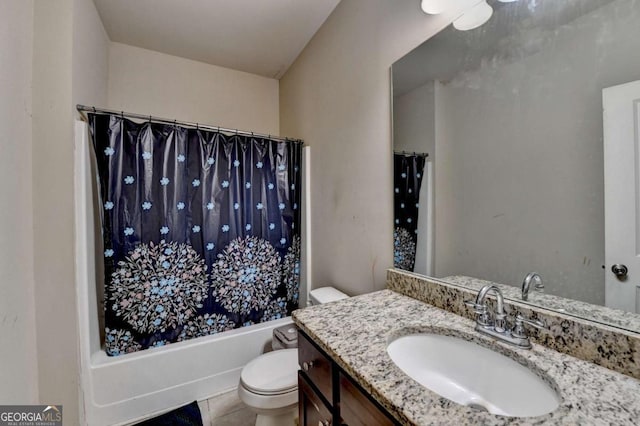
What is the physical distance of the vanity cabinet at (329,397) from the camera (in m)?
0.66

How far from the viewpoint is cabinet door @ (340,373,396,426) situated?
2.06 feet

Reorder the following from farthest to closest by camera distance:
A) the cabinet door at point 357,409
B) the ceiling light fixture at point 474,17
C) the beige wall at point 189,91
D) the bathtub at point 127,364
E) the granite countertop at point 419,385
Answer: the beige wall at point 189,91 → the bathtub at point 127,364 → the ceiling light fixture at point 474,17 → the cabinet door at point 357,409 → the granite countertop at point 419,385

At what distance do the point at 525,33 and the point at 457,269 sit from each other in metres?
0.87

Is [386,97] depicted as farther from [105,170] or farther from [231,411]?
[231,411]

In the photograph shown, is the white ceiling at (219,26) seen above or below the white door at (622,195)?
above

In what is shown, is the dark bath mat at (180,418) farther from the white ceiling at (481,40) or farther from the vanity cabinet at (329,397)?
the white ceiling at (481,40)

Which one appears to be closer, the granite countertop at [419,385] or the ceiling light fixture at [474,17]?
the granite countertop at [419,385]

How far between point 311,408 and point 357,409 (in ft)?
1.05

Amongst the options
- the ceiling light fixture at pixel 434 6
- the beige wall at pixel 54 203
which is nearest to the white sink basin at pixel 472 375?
the ceiling light fixture at pixel 434 6

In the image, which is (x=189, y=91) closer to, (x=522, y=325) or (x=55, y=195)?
(x=55, y=195)

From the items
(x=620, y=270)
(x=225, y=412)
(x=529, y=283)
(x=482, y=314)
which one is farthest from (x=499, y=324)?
(x=225, y=412)

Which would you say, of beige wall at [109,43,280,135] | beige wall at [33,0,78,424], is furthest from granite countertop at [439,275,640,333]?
beige wall at [109,43,280,135]

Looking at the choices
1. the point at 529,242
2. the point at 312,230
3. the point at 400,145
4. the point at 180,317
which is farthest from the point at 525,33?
the point at 180,317

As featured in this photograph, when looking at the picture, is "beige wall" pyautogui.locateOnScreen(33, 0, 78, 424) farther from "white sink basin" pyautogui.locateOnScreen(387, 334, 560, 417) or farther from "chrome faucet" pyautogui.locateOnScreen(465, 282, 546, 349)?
"chrome faucet" pyautogui.locateOnScreen(465, 282, 546, 349)
